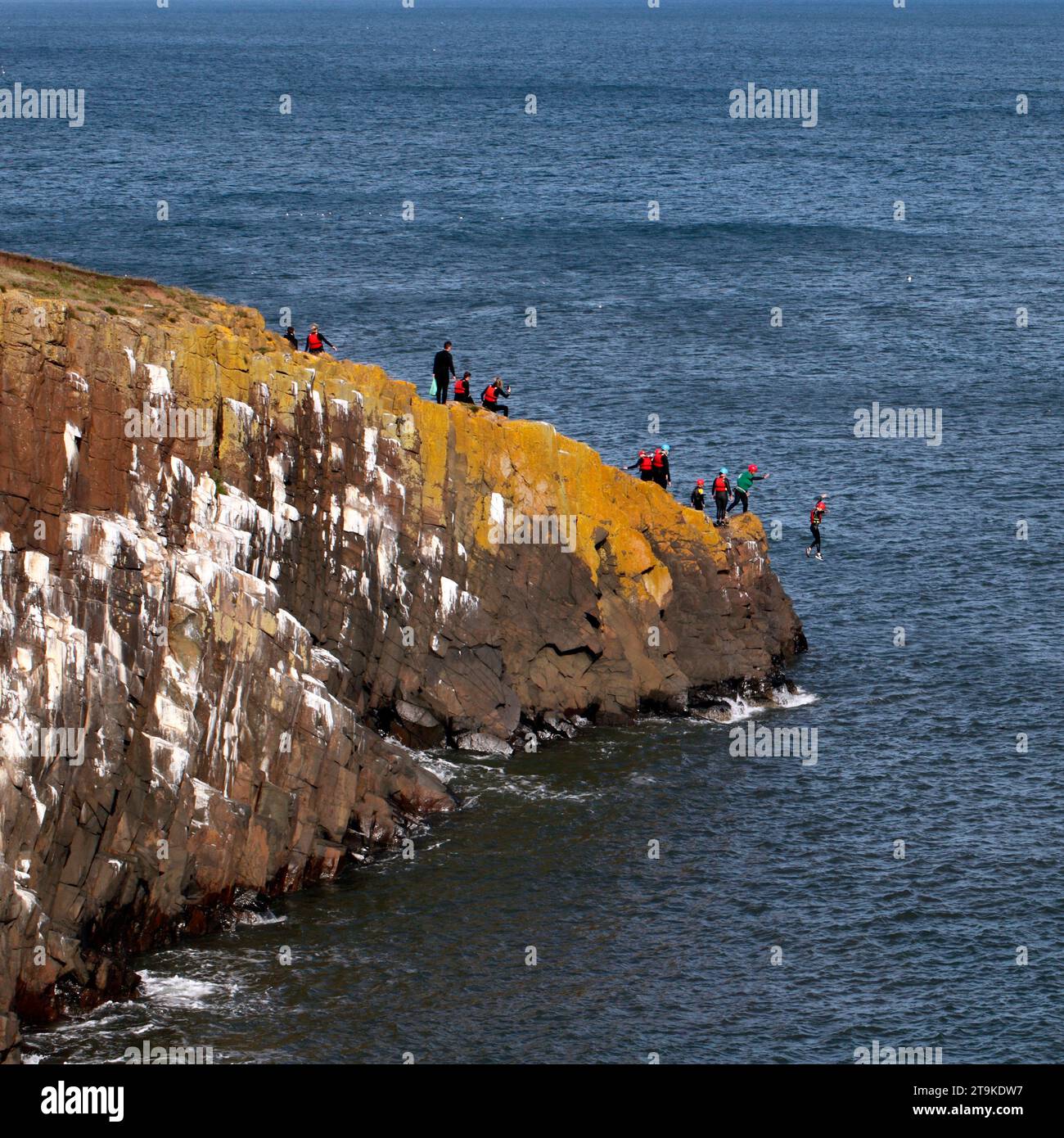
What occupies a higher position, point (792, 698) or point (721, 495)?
point (721, 495)

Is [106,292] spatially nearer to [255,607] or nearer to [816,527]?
[255,607]

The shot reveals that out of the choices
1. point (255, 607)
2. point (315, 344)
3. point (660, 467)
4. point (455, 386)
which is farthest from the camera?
point (660, 467)

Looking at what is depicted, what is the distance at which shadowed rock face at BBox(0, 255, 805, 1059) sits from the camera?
200ft

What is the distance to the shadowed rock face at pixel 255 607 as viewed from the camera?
200 feet

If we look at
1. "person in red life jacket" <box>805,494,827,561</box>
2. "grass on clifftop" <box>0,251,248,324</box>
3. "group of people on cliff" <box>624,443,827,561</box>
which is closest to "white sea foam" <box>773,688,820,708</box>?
"group of people on cliff" <box>624,443,827,561</box>

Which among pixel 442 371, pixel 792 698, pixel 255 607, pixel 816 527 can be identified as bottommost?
pixel 792 698

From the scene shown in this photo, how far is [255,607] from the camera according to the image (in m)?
67.8

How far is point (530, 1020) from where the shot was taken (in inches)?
2392

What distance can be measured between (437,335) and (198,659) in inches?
2807

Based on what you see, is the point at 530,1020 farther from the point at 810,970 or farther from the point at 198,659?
the point at 198,659

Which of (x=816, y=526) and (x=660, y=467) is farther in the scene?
(x=816, y=526)

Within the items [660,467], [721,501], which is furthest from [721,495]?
[660,467]

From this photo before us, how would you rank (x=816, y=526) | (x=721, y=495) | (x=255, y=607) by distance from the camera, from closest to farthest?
(x=255, y=607) → (x=721, y=495) → (x=816, y=526)

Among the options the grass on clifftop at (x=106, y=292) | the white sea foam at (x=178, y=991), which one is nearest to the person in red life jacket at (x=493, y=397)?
the grass on clifftop at (x=106, y=292)
